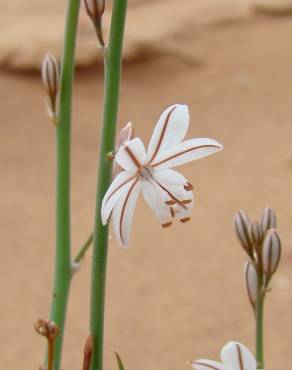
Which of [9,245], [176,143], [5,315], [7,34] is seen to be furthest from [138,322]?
[7,34]

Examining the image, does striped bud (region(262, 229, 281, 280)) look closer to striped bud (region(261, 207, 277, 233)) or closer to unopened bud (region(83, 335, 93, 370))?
striped bud (region(261, 207, 277, 233))

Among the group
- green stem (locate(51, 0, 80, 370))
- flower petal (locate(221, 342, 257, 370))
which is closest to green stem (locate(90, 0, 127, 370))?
flower petal (locate(221, 342, 257, 370))

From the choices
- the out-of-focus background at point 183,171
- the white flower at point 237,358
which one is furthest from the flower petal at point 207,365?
the out-of-focus background at point 183,171

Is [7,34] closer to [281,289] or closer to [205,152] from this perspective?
[281,289]

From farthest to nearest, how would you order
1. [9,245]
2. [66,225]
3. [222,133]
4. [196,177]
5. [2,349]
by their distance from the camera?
[222,133] < [196,177] < [9,245] < [2,349] < [66,225]

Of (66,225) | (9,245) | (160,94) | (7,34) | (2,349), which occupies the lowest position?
(2,349)

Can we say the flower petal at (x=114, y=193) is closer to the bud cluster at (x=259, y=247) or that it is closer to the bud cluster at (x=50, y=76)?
the bud cluster at (x=259, y=247)
